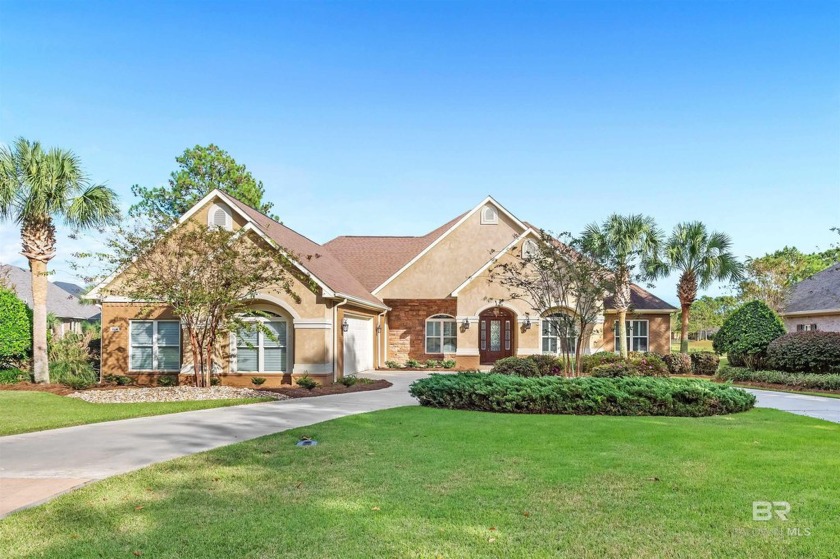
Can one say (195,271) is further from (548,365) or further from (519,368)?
(548,365)

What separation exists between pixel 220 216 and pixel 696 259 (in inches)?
824

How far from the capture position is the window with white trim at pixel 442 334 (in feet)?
89.1

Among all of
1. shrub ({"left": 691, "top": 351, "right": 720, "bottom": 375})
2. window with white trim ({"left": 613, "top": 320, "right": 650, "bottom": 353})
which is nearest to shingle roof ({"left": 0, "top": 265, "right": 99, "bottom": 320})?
window with white trim ({"left": 613, "top": 320, "right": 650, "bottom": 353})

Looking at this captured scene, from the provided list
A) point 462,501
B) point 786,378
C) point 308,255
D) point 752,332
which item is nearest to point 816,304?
point 752,332

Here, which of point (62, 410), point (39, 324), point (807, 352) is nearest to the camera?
point (62, 410)

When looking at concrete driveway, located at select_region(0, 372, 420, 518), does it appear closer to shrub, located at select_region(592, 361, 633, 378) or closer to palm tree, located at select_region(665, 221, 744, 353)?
shrub, located at select_region(592, 361, 633, 378)

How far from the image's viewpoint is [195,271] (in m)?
15.6

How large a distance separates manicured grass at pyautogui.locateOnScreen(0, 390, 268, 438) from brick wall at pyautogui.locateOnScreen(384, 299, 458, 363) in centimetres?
1331

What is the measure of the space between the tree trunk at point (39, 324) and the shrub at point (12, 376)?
774 mm

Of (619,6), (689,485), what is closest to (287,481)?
(689,485)

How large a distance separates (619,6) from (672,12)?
128 centimetres

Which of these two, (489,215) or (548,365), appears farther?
(489,215)

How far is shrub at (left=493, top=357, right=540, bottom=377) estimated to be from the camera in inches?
754

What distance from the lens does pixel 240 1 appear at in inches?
528
